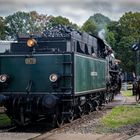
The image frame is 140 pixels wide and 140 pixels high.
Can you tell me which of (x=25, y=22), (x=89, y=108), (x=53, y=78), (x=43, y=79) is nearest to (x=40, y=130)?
(x=43, y=79)

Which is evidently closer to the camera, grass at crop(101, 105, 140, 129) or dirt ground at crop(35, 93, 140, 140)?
dirt ground at crop(35, 93, 140, 140)

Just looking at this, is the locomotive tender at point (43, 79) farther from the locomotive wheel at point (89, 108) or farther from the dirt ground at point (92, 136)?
the locomotive wheel at point (89, 108)

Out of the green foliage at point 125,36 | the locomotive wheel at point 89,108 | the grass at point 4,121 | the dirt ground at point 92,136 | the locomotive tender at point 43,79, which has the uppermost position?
the green foliage at point 125,36

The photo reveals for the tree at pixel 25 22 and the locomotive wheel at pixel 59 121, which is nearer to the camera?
the locomotive wheel at pixel 59 121

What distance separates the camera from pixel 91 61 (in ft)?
54.1

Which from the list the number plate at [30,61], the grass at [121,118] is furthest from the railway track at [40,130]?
the number plate at [30,61]

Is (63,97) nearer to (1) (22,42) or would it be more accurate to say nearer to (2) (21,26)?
(1) (22,42)

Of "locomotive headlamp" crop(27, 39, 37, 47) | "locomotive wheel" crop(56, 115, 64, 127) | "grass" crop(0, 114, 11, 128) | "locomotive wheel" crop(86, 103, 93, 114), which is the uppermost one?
"locomotive headlamp" crop(27, 39, 37, 47)

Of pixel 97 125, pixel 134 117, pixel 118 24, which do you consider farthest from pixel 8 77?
pixel 118 24

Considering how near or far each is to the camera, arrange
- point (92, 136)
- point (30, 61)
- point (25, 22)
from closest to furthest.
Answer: point (92, 136), point (30, 61), point (25, 22)

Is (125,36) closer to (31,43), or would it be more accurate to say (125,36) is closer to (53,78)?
(31,43)

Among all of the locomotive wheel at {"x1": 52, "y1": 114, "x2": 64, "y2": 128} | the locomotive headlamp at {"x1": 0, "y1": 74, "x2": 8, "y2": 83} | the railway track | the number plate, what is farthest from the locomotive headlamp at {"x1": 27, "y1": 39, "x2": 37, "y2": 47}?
the railway track

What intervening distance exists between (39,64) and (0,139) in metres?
3.00

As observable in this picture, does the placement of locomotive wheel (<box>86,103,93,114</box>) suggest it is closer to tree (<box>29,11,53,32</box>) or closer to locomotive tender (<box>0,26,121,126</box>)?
locomotive tender (<box>0,26,121,126</box>)
